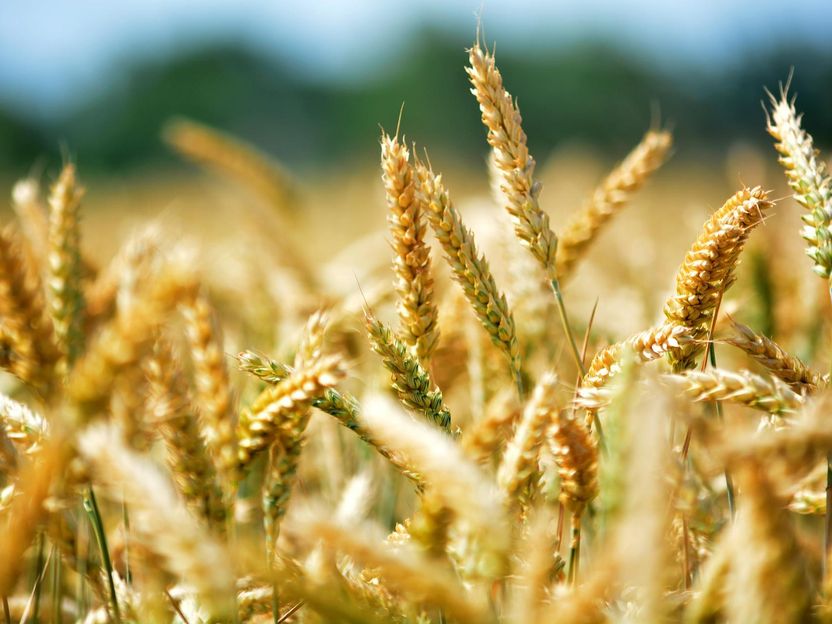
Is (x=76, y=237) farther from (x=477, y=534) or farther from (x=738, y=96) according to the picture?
(x=738, y=96)

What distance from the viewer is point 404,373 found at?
1008mm

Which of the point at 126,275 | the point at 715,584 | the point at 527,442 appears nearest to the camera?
the point at 715,584

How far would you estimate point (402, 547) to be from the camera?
0.93m

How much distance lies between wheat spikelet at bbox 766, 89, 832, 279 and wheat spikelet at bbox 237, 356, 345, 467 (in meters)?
0.67

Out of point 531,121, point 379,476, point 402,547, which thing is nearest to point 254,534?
point 379,476

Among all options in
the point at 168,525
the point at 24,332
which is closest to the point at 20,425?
the point at 24,332

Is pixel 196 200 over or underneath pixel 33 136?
underneath

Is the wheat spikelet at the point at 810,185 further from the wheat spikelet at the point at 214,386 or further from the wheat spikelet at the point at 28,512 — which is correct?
the wheat spikelet at the point at 28,512

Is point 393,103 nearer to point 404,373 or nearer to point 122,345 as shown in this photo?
Answer: point 404,373

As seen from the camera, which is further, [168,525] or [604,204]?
[604,204]

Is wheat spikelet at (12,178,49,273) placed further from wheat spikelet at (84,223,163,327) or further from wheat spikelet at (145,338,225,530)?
wheat spikelet at (145,338,225,530)

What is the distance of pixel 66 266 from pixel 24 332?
0.43 m

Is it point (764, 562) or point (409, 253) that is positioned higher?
point (409, 253)

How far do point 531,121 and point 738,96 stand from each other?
14.6m
